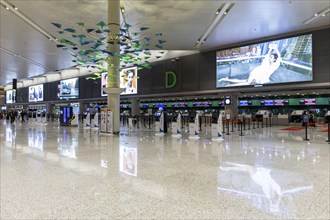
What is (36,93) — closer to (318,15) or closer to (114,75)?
(114,75)

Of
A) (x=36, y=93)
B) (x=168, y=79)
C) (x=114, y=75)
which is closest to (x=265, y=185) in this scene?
(x=114, y=75)

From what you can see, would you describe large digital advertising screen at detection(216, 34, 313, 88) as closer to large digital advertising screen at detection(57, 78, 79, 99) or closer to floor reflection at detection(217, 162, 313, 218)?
floor reflection at detection(217, 162, 313, 218)

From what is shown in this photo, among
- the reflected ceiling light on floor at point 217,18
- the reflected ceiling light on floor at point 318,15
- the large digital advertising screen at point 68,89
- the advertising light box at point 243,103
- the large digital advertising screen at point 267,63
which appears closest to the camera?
the reflected ceiling light on floor at point 217,18

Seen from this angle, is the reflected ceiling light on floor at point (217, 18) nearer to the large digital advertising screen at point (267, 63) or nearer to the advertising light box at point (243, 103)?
the large digital advertising screen at point (267, 63)

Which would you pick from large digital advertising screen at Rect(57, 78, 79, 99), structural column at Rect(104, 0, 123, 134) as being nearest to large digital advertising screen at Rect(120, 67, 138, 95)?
large digital advertising screen at Rect(57, 78, 79, 99)

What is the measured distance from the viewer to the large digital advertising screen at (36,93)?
40906 millimetres

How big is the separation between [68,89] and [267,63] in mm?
27627

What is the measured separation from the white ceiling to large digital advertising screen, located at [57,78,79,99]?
49.3 feet

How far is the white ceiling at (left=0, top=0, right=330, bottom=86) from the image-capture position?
11617 millimetres

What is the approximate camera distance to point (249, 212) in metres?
2.54

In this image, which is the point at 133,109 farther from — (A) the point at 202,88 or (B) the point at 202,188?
(B) the point at 202,188

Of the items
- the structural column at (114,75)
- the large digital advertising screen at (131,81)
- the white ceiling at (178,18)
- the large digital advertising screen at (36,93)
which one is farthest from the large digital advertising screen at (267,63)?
the large digital advertising screen at (36,93)

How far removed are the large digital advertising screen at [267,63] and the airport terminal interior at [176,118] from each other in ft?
0.24

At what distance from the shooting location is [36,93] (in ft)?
138
